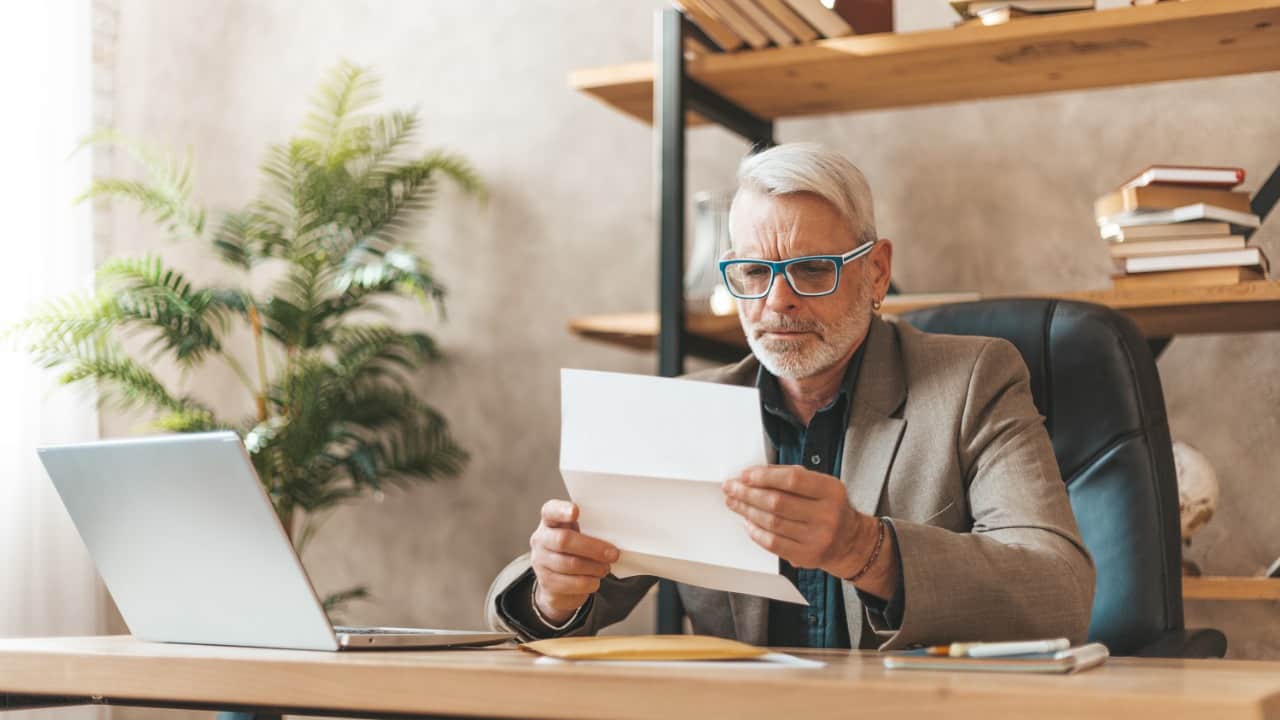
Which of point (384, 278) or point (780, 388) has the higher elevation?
point (384, 278)

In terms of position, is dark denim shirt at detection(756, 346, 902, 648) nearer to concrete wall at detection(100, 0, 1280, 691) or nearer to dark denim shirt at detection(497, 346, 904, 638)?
dark denim shirt at detection(497, 346, 904, 638)

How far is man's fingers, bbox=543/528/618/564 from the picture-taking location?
1.22 metres

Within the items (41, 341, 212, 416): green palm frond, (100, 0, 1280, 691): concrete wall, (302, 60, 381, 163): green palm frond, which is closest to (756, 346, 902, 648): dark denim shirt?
(100, 0, 1280, 691): concrete wall

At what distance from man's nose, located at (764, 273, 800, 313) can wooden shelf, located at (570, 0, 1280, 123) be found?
0.90 m

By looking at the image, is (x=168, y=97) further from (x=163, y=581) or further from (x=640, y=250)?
(x=163, y=581)

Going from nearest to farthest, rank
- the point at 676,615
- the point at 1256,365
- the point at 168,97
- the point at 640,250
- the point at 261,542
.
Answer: the point at 261,542 → the point at 676,615 → the point at 1256,365 → the point at 640,250 → the point at 168,97

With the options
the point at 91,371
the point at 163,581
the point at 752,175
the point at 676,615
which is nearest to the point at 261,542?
the point at 163,581

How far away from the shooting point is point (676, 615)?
87.9 inches

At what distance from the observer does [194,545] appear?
3.88ft

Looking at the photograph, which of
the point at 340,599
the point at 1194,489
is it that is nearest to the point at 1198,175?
the point at 1194,489

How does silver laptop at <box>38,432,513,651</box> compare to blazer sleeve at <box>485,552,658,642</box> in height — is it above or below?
above

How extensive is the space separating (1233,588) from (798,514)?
4.60 ft

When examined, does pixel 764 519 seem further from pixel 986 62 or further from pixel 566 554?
pixel 986 62

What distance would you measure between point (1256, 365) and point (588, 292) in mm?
1483
